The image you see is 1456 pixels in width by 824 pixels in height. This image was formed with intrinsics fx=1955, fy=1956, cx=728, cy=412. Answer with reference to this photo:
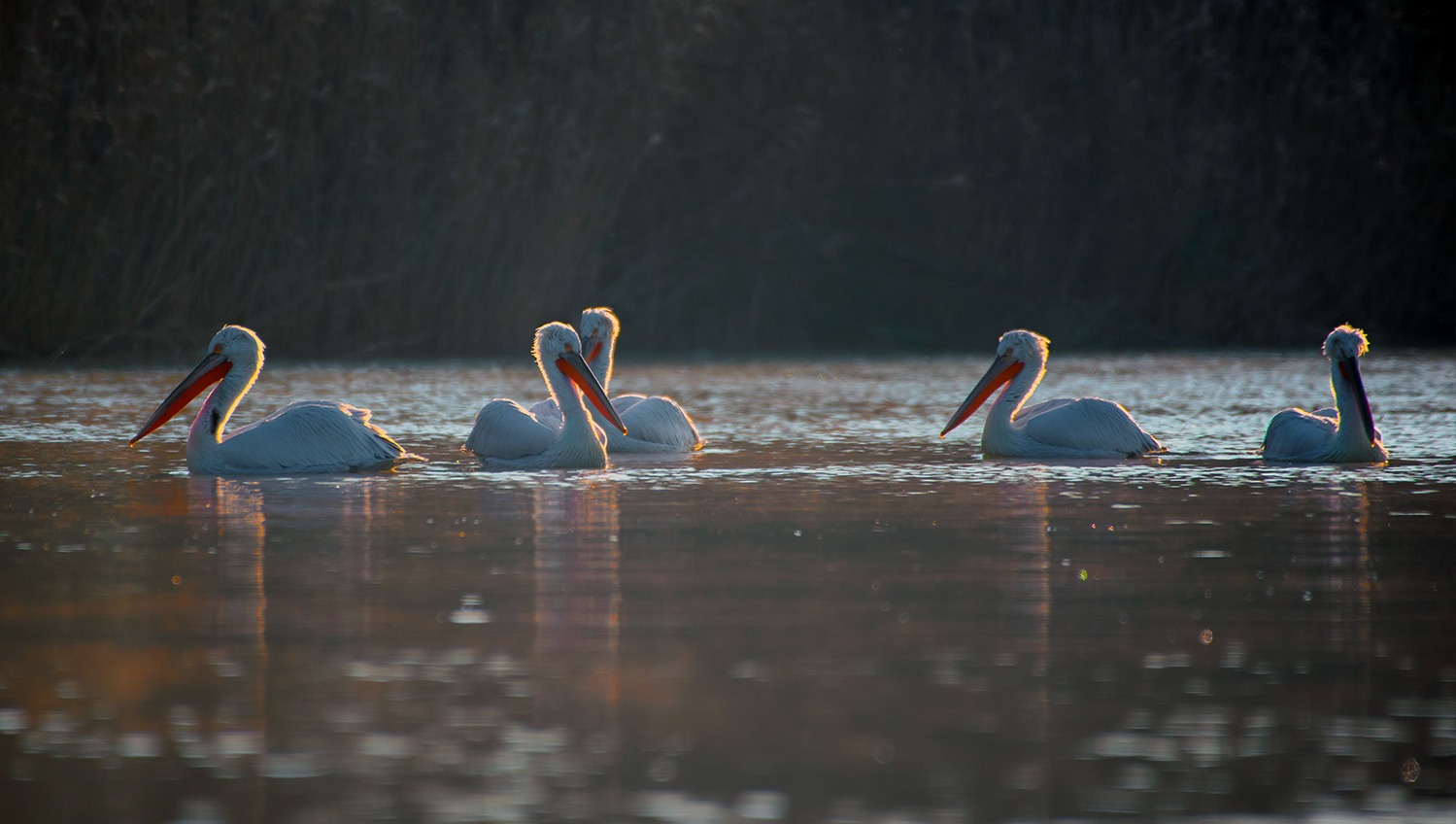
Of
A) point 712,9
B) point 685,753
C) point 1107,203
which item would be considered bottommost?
point 685,753

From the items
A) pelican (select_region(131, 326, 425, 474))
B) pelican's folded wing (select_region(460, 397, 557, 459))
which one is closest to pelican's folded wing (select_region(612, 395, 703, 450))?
pelican's folded wing (select_region(460, 397, 557, 459))

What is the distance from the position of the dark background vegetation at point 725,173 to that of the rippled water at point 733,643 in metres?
5.48

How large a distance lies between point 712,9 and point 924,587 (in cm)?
1029

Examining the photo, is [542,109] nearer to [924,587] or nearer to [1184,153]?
[1184,153]

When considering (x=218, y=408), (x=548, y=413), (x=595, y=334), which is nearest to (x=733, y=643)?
(x=218, y=408)

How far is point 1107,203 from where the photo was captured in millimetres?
15125

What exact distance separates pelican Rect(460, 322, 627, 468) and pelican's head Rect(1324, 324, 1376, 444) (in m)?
2.74

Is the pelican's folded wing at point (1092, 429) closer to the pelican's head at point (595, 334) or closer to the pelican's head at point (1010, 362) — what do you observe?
the pelican's head at point (1010, 362)

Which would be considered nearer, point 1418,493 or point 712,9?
point 1418,493

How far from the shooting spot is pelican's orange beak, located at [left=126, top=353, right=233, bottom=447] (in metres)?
7.55

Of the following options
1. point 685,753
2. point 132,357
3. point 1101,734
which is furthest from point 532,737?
point 132,357

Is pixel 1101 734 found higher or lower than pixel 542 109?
lower

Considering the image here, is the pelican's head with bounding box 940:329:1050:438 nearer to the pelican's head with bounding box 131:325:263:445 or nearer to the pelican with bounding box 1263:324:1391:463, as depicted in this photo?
the pelican with bounding box 1263:324:1391:463

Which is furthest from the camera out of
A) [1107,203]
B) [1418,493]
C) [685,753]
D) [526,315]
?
[1107,203]
